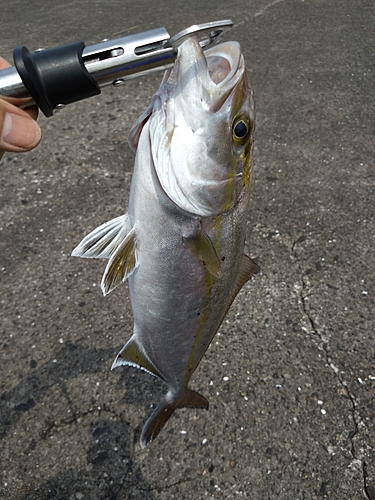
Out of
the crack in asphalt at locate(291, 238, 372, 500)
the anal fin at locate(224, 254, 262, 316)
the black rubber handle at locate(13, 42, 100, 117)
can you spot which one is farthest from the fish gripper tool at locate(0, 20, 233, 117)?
the crack in asphalt at locate(291, 238, 372, 500)

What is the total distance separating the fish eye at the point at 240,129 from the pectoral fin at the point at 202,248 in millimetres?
301

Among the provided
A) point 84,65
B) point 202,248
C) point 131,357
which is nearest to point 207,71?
point 84,65

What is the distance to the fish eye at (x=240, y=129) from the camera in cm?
151

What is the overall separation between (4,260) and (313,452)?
7.69 ft

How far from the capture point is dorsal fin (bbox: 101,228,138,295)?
1.59 meters

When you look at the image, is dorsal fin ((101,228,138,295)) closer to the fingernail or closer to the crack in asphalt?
the fingernail

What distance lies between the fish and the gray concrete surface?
1.02 m

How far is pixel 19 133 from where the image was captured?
1.58 metres

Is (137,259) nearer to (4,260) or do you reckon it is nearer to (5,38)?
(4,260)

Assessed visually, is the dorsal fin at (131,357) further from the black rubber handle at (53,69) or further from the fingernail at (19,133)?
the black rubber handle at (53,69)

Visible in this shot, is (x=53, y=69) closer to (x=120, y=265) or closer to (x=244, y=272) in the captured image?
(x=120, y=265)

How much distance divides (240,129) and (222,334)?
70.9 inches

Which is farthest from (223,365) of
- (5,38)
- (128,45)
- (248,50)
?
(5,38)

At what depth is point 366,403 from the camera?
2764mm
